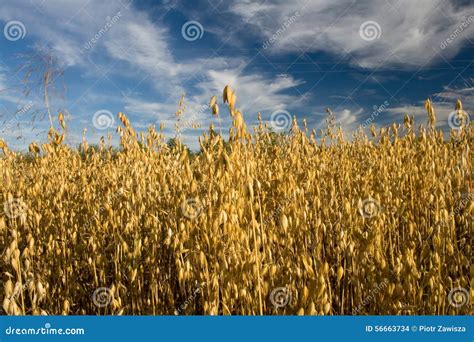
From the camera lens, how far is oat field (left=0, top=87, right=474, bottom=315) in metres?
1.49

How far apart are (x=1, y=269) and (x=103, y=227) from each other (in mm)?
886

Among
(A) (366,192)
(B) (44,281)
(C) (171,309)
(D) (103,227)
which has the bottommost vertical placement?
(C) (171,309)

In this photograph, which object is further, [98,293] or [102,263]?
[102,263]

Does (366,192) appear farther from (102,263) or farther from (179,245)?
(102,263)

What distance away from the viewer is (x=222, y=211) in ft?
4.86

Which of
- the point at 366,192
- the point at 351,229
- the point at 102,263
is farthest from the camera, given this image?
the point at 366,192

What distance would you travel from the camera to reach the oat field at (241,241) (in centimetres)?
149

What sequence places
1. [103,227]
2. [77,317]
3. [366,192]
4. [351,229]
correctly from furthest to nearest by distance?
[366,192], [103,227], [351,229], [77,317]

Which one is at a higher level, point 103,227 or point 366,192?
point 366,192

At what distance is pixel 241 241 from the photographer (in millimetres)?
1512

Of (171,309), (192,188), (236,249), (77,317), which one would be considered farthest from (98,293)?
(236,249)

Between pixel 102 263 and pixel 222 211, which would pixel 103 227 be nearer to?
pixel 102 263

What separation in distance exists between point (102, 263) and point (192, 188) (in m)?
0.68

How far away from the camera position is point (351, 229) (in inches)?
73.3
